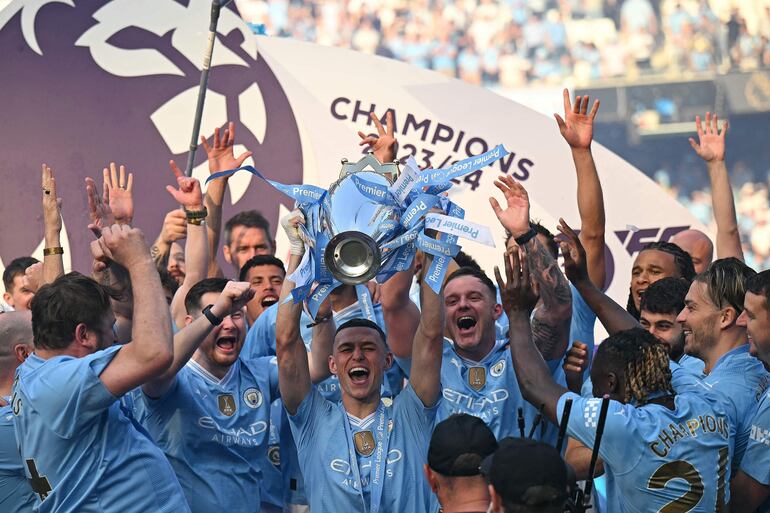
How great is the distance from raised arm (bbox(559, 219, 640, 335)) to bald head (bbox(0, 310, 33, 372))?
2.13 meters

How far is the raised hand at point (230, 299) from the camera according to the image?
4.20 metres

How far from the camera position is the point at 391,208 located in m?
4.04

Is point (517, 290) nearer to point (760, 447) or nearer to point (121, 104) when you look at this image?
point (760, 447)

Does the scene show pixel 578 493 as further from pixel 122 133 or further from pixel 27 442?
pixel 122 133

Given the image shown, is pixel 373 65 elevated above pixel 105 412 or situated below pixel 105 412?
above

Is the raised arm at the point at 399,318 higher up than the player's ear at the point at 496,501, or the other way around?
the raised arm at the point at 399,318

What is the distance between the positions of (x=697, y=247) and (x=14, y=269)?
3.72 metres

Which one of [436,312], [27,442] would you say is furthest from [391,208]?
[27,442]

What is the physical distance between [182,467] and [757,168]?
435 inches

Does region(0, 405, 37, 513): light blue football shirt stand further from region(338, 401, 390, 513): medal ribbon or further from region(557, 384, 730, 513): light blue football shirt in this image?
region(557, 384, 730, 513): light blue football shirt

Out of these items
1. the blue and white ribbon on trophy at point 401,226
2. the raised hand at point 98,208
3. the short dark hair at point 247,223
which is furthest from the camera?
the short dark hair at point 247,223

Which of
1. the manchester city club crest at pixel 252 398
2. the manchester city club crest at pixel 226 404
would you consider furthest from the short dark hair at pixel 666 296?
the manchester city club crest at pixel 226 404

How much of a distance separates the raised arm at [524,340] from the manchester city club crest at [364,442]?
66 cm

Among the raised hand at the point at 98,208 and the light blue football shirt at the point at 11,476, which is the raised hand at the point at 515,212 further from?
the light blue football shirt at the point at 11,476
